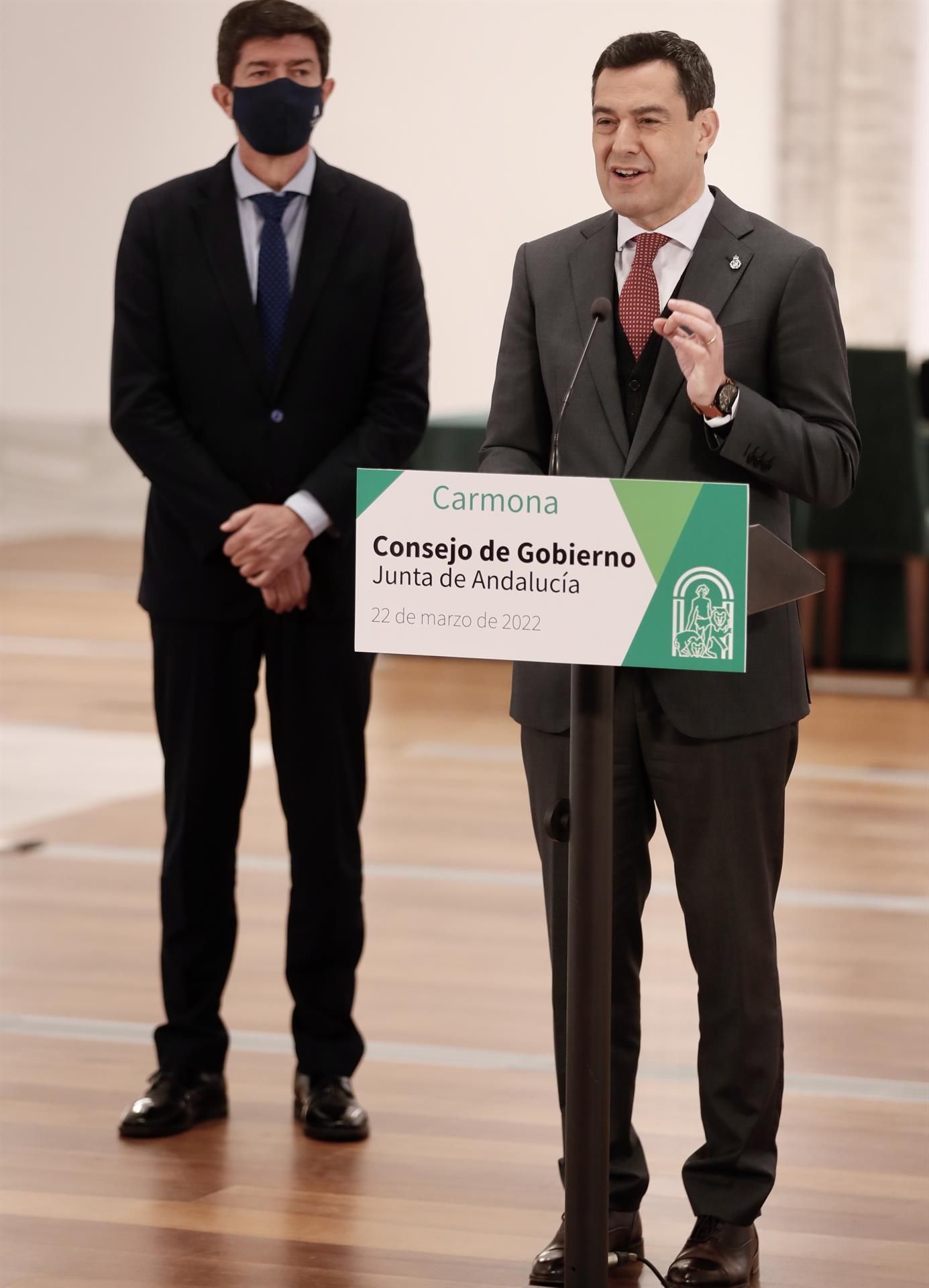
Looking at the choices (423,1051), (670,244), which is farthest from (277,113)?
(423,1051)

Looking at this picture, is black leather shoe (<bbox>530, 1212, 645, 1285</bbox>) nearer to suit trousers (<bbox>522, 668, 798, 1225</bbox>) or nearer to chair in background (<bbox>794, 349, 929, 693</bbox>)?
suit trousers (<bbox>522, 668, 798, 1225</bbox>)

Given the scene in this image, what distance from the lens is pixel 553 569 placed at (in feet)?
6.60

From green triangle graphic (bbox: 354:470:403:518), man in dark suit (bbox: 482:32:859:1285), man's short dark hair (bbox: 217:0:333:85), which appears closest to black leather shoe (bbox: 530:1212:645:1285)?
man in dark suit (bbox: 482:32:859:1285)

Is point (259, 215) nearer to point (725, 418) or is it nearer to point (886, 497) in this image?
point (725, 418)

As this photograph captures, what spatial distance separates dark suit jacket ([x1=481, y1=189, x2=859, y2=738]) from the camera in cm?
233

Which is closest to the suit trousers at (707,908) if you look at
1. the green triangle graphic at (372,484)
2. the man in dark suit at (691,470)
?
the man in dark suit at (691,470)

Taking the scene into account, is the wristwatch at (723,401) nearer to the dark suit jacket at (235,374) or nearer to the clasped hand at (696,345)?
the clasped hand at (696,345)

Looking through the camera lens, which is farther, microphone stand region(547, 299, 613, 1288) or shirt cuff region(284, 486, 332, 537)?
shirt cuff region(284, 486, 332, 537)

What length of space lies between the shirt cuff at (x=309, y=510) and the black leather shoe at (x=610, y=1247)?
1.11 meters

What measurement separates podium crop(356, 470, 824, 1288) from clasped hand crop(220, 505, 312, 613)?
906 millimetres

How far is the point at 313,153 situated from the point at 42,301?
968cm

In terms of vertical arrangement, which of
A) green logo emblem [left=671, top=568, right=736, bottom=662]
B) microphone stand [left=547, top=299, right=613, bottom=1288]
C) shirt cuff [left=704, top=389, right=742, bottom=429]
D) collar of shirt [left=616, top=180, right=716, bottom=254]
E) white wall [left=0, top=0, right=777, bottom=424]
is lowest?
microphone stand [left=547, top=299, right=613, bottom=1288]

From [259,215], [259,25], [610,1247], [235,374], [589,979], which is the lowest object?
[610,1247]

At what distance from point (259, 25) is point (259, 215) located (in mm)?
292
